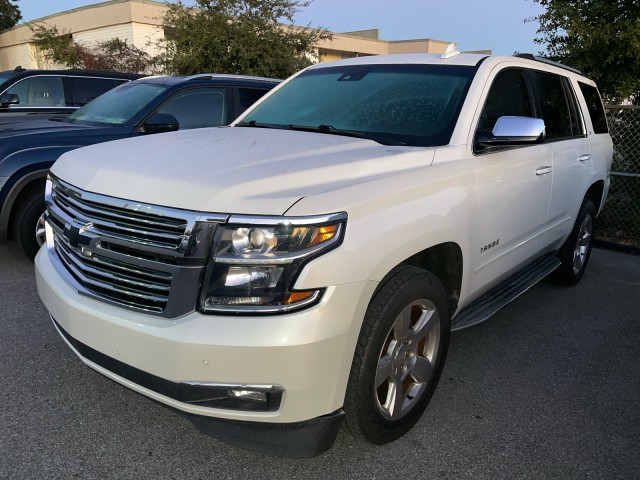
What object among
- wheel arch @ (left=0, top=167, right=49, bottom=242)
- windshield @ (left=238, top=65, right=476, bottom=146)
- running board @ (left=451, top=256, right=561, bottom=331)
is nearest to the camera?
windshield @ (left=238, top=65, right=476, bottom=146)

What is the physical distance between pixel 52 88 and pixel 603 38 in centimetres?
759

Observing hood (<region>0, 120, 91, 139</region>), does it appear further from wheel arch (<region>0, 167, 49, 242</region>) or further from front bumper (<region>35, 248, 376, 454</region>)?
front bumper (<region>35, 248, 376, 454</region>)

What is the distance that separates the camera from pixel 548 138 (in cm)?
404

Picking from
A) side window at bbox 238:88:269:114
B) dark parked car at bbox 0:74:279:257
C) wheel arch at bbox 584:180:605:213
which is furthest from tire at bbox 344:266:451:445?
side window at bbox 238:88:269:114

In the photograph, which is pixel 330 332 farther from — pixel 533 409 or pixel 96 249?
pixel 533 409

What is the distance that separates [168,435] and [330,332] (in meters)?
1.17

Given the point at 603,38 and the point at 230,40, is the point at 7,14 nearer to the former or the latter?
the point at 230,40

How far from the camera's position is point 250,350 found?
1.97 meters

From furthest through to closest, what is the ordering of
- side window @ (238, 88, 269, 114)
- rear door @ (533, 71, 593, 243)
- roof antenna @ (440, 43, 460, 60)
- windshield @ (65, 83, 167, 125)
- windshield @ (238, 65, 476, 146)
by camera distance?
1. side window @ (238, 88, 269, 114)
2. windshield @ (65, 83, 167, 125)
3. rear door @ (533, 71, 593, 243)
4. roof antenna @ (440, 43, 460, 60)
5. windshield @ (238, 65, 476, 146)

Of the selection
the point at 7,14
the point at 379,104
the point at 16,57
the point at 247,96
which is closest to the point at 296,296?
the point at 379,104

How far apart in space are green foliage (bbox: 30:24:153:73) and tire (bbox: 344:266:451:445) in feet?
51.8

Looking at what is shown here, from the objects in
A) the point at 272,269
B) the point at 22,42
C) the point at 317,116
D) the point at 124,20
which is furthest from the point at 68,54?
the point at 272,269

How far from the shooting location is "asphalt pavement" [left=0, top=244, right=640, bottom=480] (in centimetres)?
247

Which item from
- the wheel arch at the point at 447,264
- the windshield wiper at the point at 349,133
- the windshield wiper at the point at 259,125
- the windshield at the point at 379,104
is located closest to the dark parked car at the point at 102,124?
the windshield wiper at the point at 259,125
